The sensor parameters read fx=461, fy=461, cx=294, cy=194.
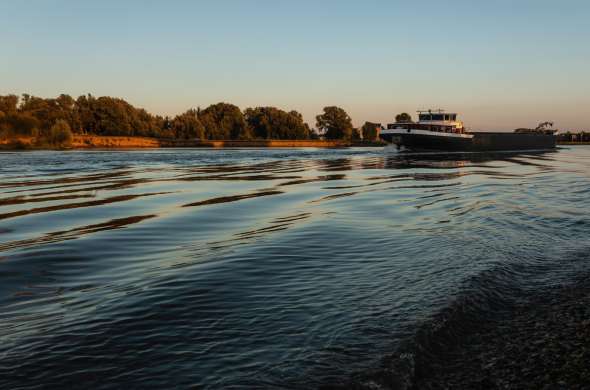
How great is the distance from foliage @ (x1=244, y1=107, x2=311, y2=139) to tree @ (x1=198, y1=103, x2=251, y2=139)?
8.97 metres

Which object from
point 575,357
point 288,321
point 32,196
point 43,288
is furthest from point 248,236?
point 32,196

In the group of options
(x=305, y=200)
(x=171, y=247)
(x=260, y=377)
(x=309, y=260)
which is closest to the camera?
(x=260, y=377)

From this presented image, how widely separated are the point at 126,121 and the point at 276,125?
2375 inches

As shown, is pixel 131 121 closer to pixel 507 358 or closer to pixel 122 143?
pixel 122 143

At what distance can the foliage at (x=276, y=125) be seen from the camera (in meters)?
183

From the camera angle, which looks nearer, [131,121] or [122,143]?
[122,143]

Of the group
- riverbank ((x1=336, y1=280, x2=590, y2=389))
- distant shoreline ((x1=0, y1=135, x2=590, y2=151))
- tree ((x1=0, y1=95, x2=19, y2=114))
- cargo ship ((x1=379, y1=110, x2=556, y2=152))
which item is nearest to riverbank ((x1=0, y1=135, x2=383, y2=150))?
distant shoreline ((x1=0, y1=135, x2=590, y2=151))

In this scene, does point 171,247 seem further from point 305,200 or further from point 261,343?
point 305,200

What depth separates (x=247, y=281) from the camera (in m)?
7.60

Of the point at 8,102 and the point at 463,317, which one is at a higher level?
the point at 8,102

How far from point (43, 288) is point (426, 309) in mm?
5767

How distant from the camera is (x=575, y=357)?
14.8 feet

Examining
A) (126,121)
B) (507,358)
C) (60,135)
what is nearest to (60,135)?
(60,135)

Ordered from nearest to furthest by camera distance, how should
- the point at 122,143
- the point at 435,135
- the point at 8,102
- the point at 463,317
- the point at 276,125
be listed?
the point at 463,317 < the point at 435,135 < the point at 122,143 < the point at 8,102 < the point at 276,125
